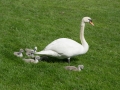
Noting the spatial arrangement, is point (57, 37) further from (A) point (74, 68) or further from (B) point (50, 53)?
(A) point (74, 68)

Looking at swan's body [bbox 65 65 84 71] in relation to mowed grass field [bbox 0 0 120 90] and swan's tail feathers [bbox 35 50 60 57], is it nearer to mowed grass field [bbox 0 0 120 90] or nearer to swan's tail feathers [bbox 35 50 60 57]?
mowed grass field [bbox 0 0 120 90]

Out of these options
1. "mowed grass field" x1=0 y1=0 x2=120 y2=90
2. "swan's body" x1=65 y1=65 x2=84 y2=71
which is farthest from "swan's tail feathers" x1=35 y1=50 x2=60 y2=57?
"swan's body" x1=65 y1=65 x2=84 y2=71

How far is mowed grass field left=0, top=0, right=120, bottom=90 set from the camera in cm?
706

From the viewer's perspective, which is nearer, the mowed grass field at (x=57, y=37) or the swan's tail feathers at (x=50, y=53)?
the mowed grass field at (x=57, y=37)

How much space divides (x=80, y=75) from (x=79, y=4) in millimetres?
10321

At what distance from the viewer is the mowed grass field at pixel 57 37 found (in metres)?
7.06

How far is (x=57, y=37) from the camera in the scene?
10969mm

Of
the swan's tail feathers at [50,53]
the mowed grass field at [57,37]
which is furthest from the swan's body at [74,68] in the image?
the swan's tail feathers at [50,53]

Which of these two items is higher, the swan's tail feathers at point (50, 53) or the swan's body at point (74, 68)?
the swan's tail feathers at point (50, 53)

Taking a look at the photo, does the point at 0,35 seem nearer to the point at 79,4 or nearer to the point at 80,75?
the point at 80,75

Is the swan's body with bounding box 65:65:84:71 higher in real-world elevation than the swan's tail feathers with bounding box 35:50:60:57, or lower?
lower

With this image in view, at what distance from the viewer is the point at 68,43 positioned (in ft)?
26.5

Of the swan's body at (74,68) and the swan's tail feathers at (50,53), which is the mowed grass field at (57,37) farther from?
the swan's tail feathers at (50,53)

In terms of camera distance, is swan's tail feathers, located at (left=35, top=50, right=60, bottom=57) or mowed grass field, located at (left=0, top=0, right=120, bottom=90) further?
swan's tail feathers, located at (left=35, top=50, right=60, bottom=57)
